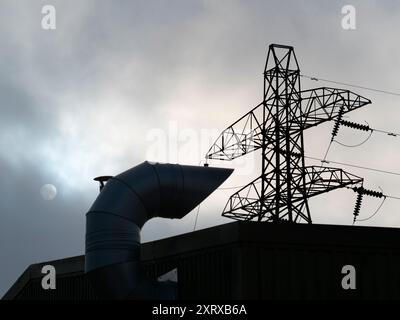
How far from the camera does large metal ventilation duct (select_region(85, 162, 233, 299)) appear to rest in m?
27.0

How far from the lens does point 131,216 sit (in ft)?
89.7

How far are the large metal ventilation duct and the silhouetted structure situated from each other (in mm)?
1179

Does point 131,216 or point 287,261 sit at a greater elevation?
point 131,216

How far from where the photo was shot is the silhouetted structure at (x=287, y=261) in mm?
24672

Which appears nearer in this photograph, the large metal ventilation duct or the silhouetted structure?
the silhouetted structure

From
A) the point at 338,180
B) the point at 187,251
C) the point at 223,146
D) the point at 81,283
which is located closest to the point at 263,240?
the point at 187,251

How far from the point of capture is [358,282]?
25.7 m

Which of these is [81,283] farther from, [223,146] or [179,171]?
[223,146]

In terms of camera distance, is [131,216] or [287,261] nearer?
[287,261]

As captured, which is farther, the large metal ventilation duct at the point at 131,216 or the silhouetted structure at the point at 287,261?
the large metal ventilation duct at the point at 131,216

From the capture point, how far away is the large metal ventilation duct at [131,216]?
88.6 ft

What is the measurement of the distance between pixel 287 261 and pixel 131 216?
4925 mm

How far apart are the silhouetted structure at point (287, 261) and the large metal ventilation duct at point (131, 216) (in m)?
1.18

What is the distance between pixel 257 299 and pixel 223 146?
83.3 ft
